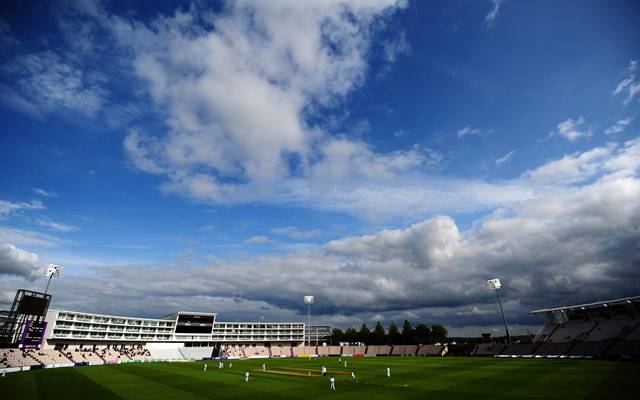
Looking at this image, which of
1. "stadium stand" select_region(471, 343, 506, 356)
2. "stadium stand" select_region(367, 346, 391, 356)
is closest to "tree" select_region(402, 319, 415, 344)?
"stadium stand" select_region(367, 346, 391, 356)

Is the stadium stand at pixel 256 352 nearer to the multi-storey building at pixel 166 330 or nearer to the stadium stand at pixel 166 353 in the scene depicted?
the stadium stand at pixel 166 353

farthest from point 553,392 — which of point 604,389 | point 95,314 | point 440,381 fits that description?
point 95,314

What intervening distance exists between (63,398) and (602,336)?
9618 cm

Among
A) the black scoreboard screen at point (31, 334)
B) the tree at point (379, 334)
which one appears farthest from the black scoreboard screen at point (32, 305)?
the tree at point (379, 334)

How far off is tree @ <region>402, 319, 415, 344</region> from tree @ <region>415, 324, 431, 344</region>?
2.64 m

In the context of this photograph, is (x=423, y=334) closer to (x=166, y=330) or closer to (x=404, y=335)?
(x=404, y=335)

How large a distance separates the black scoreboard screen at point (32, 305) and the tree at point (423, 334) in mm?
128181

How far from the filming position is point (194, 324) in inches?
5659

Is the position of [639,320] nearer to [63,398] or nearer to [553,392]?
[553,392]

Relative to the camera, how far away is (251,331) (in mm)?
163625

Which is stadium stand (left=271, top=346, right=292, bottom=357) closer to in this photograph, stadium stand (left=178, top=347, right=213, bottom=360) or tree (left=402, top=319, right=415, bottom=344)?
stadium stand (left=178, top=347, right=213, bottom=360)

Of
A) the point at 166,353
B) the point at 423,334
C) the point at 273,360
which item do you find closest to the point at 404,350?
the point at 423,334

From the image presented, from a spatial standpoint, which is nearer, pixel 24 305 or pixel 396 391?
pixel 396 391

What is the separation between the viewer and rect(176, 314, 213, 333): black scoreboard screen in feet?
463
